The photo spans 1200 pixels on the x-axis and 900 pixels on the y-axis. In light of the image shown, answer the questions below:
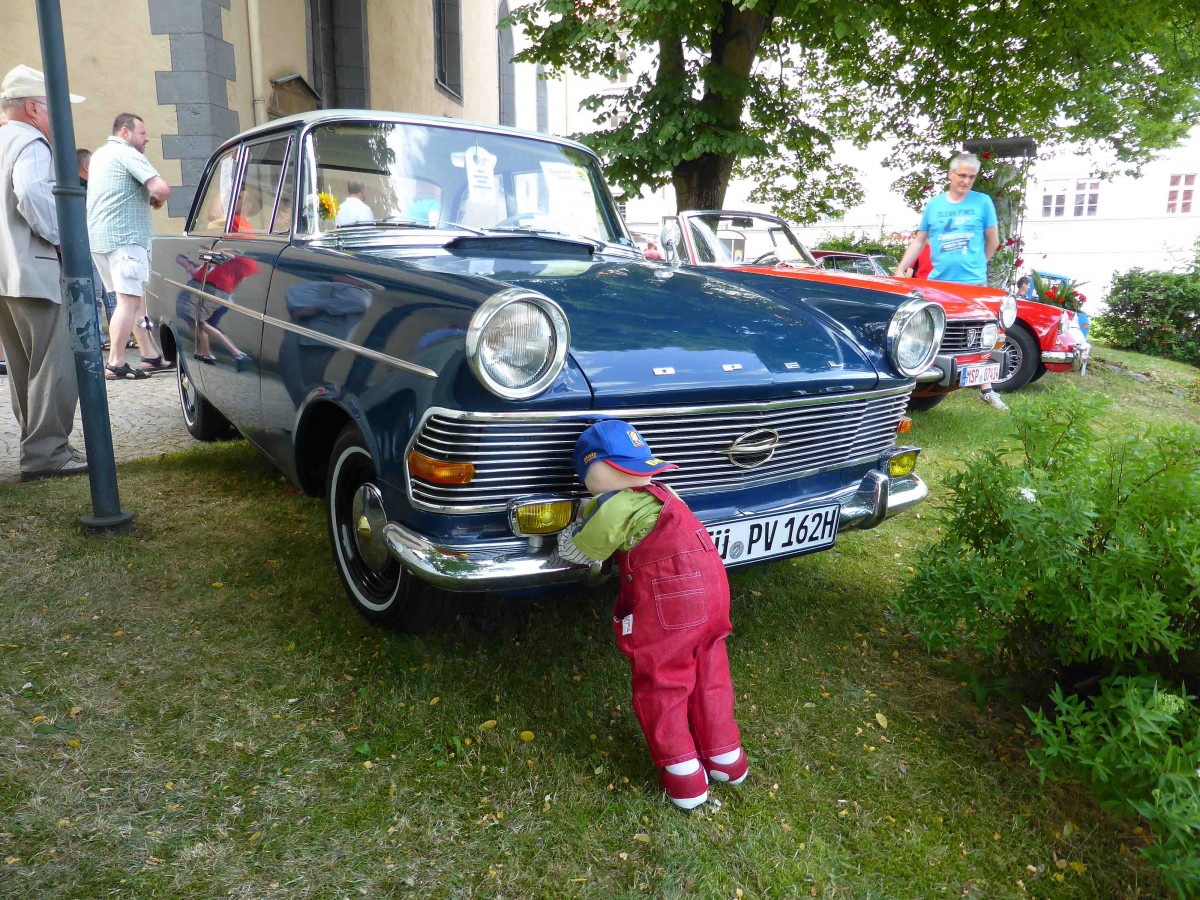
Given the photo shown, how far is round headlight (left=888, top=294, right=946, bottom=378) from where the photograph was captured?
3004 mm

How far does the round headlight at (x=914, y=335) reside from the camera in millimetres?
3004

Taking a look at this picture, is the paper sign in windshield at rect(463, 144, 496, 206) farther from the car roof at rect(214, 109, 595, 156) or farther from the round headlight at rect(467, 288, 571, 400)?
the round headlight at rect(467, 288, 571, 400)

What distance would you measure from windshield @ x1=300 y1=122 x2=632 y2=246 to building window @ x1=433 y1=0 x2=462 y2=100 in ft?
42.4

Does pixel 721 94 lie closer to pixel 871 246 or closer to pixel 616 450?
pixel 871 246

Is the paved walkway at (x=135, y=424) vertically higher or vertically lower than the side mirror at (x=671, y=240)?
lower

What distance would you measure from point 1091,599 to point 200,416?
14.3 feet

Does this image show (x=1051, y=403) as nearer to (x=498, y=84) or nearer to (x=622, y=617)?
(x=622, y=617)

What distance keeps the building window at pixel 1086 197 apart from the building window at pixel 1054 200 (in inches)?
16.5

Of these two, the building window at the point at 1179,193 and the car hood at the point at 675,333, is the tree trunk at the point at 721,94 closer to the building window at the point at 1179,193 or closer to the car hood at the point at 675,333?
the car hood at the point at 675,333

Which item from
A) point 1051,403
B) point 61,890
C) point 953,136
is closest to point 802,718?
point 1051,403

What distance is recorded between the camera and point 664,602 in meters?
2.13

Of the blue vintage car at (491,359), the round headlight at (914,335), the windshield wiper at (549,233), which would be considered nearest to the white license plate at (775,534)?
the blue vintage car at (491,359)

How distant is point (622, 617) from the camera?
2238 mm

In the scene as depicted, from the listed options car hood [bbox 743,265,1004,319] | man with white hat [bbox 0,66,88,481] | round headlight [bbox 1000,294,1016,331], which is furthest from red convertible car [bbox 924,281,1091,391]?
man with white hat [bbox 0,66,88,481]
